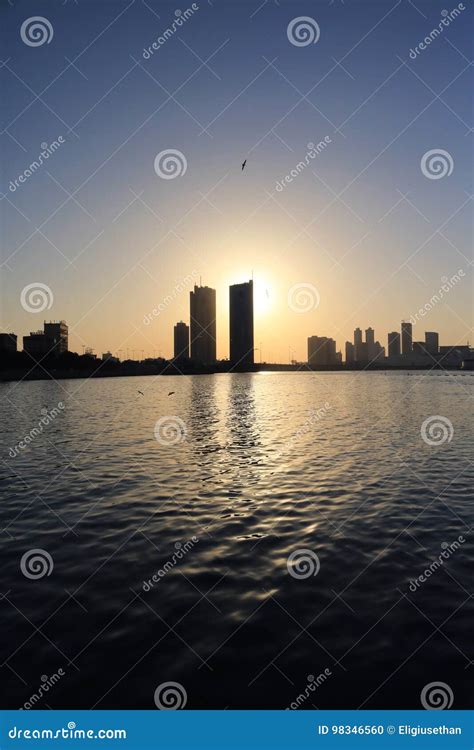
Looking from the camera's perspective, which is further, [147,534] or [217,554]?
[147,534]

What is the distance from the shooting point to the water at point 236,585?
255 inches

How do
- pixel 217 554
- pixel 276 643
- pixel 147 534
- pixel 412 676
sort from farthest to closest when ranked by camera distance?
pixel 147 534 → pixel 217 554 → pixel 276 643 → pixel 412 676

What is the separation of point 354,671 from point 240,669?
1.74 m

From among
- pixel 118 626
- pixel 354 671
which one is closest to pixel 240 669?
pixel 354 671

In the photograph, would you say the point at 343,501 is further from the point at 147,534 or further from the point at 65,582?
the point at 65,582

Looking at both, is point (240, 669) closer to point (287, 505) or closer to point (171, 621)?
point (171, 621)

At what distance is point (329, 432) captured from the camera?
33.1 meters

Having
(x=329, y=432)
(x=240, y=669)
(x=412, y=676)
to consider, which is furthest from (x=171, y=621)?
(x=329, y=432)

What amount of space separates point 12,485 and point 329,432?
72.8ft

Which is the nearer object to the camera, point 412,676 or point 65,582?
point 412,676

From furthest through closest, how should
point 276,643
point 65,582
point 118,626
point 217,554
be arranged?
point 217,554, point 65,582, point 118,626, point 276,643

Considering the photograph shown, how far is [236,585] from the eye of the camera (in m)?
9.34

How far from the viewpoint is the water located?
649 cm

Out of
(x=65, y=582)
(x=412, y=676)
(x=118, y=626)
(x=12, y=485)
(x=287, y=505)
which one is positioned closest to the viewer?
(x=412, y=676)
